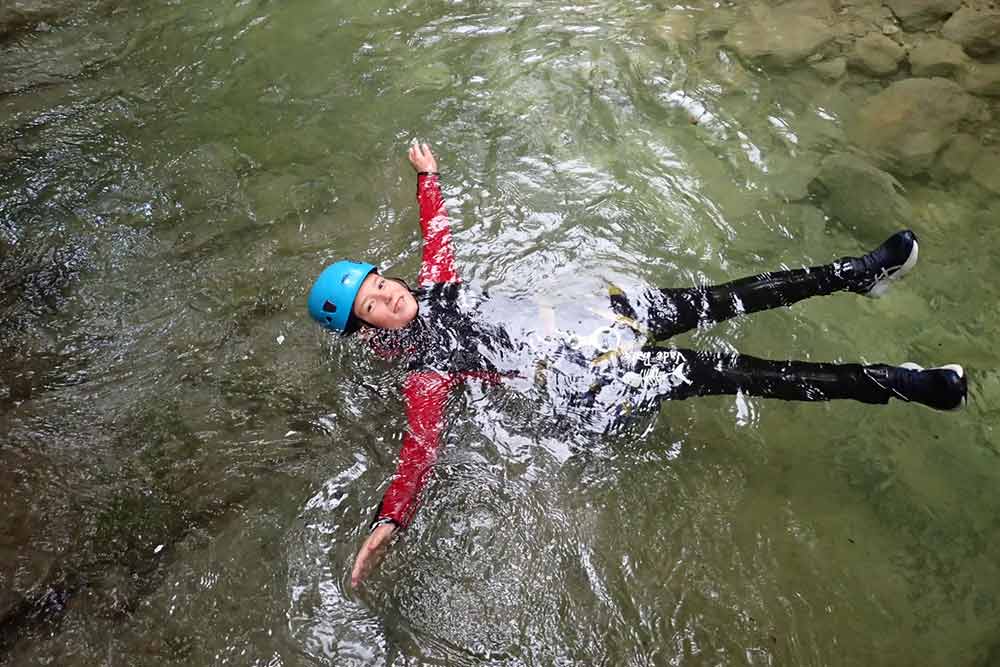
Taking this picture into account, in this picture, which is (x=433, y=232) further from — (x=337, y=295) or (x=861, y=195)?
(x=861, y=195)

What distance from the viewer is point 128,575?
2861 millimetres

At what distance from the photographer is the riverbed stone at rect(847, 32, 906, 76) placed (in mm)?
4691

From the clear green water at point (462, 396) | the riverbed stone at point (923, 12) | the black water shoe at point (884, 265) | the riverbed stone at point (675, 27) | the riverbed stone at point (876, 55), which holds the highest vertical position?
the riverbed stone at point (923, 12)

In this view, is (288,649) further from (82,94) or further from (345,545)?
(82,94)

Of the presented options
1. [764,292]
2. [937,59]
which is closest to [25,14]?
[764,292]

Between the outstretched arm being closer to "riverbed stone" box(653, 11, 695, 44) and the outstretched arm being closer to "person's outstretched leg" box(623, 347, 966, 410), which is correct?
"person's outstretched leg" box(623, 347, 966, 410)

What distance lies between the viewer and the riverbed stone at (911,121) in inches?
163

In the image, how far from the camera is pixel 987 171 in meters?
4.06

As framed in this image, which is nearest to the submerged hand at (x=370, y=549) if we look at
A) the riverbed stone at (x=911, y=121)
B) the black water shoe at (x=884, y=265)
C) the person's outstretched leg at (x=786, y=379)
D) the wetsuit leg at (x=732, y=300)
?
the person's outstretched leg at (x=786, y=379)

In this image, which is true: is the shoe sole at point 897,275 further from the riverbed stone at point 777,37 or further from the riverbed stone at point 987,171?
the riverbed stone at point 777,37

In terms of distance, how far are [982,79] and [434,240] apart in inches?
167

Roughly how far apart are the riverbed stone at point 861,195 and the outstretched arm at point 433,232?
2.45 meters

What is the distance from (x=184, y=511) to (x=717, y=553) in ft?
8.37

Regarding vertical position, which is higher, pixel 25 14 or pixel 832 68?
pixel 25 14
